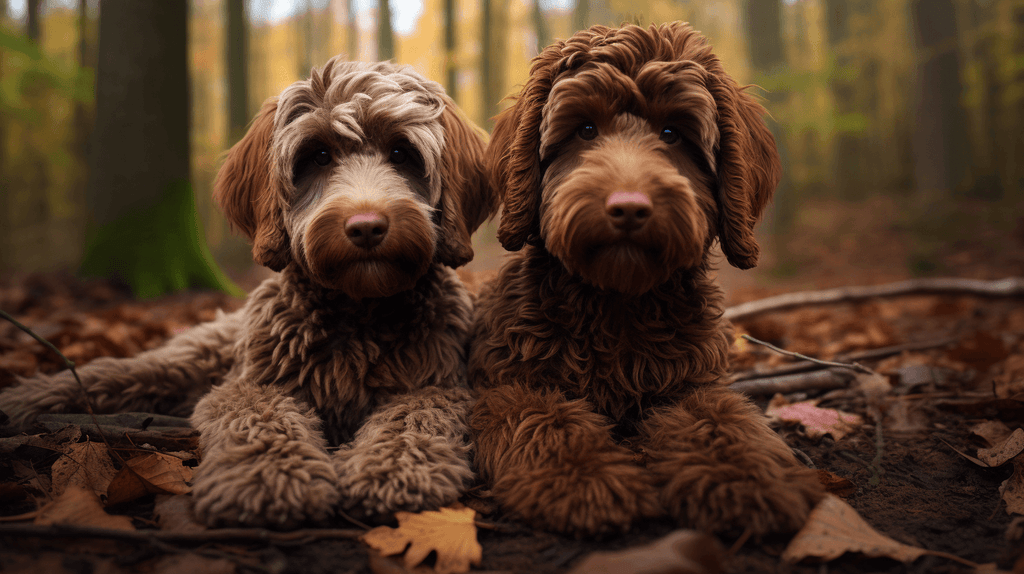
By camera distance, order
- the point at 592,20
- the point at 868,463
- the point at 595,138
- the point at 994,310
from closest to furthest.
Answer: the point at 595,138 → the point at 868,463 → the point at 994,310 → the point at 592,20

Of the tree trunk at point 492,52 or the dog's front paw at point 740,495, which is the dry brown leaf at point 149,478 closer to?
the dog's front paw at point 740,495

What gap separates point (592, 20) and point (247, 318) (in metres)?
22.4

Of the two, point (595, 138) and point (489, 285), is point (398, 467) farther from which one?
point (595, 138)

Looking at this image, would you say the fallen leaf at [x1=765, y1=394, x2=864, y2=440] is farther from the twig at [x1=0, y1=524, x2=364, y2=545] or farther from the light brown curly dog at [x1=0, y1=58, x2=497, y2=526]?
the twig at [x1=0, y1=524, x2=364, y2=545]

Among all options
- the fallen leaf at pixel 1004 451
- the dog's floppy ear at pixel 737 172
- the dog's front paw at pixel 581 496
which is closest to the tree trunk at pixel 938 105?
the fallen leaf at pixel 1004 451

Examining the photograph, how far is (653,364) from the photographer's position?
271 centimetres

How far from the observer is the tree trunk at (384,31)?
1330cm

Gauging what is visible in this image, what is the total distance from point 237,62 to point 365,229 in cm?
1347

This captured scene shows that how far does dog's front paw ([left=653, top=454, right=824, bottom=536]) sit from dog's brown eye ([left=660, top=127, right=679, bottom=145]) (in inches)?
51.5

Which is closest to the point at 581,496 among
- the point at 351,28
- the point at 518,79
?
the point at 518,79

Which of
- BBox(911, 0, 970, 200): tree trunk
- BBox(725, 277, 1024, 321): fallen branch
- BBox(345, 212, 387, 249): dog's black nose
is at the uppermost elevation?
BBox(911, 0, 970, 200): tree trunk

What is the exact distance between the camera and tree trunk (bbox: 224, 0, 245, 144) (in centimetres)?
1349

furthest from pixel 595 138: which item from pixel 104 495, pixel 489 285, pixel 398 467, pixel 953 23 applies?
pixel 953 23

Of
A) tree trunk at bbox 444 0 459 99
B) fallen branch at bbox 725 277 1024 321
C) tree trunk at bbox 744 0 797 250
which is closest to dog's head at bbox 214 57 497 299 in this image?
fallen branch at bbox 725 277 1024 321
